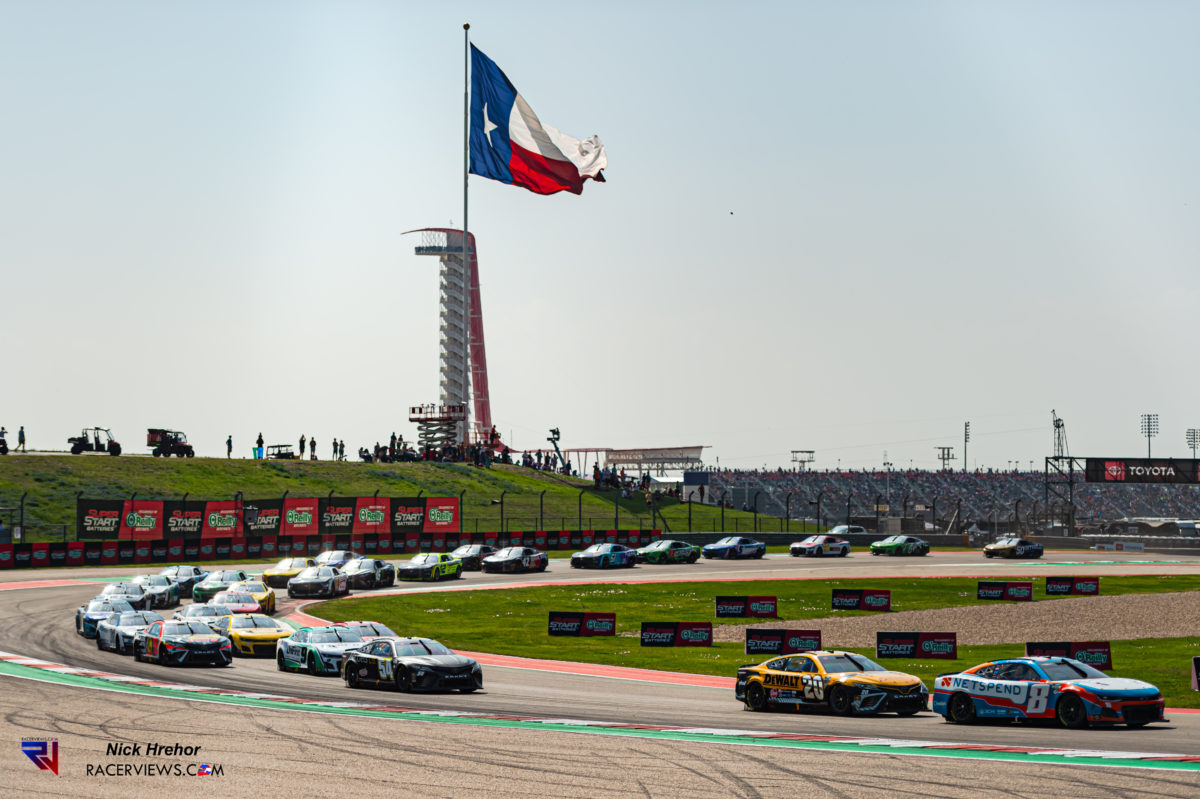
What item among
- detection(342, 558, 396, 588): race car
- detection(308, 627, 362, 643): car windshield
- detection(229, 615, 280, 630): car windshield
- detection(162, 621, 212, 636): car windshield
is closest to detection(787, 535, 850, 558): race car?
detection(342, 558, 396, 588): race car

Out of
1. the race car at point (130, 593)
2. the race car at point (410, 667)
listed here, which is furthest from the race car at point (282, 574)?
the race car at point (410, 667)

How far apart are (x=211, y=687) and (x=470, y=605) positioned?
1868 centimetres

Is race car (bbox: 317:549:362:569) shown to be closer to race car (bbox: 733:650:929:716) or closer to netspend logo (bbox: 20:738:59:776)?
race car (bbox: 733:650:929:716)

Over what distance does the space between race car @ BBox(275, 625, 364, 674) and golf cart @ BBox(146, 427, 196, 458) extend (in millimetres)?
55240

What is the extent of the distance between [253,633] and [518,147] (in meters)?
37.2

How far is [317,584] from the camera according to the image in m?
43.4

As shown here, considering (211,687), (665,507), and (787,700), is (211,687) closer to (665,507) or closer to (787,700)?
(787,700)

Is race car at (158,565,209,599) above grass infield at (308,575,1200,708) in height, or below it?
above

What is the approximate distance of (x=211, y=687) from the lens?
2264 centimetres

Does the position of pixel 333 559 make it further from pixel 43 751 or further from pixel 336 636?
pixel 43 751

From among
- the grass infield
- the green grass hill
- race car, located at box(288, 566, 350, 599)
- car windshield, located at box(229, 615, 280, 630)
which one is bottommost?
the grass infield

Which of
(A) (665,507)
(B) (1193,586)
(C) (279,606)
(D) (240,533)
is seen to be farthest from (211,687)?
(A) (665,507)

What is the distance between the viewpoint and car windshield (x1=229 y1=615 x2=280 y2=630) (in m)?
29.0

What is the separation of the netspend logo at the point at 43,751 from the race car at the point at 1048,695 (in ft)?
42.6
